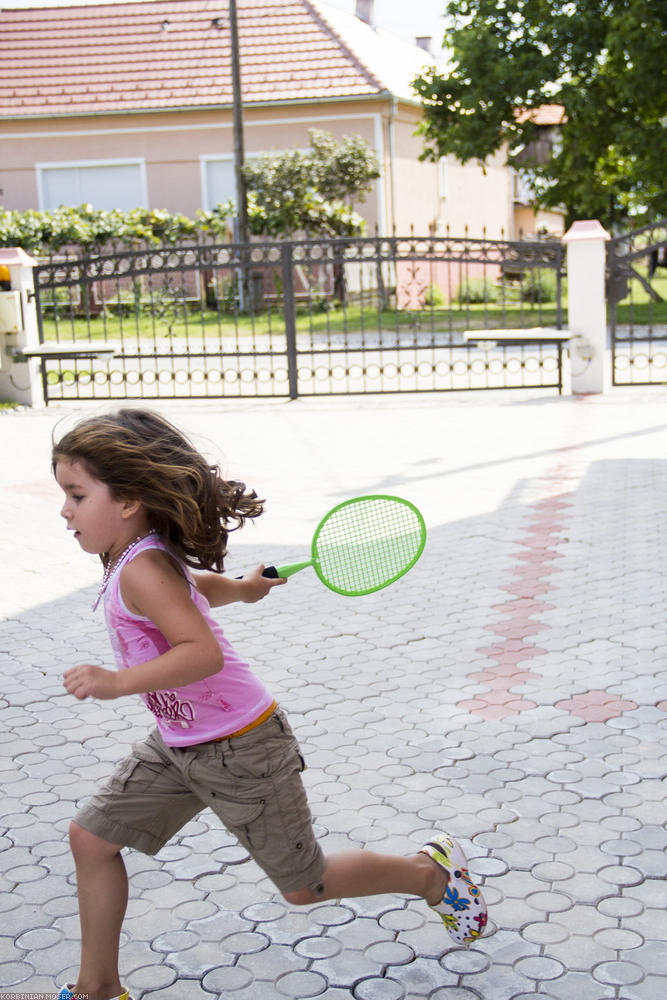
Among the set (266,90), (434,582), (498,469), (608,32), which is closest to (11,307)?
(498,469)

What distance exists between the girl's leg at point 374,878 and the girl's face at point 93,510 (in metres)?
0.84

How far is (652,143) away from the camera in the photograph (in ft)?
73.0

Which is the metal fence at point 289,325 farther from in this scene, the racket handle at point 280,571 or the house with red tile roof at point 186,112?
the racket handle at point 280,571

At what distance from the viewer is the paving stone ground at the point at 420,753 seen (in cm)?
276

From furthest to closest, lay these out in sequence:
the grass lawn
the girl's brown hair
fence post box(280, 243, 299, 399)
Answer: the grass lawn, fence post box(280, 243, 299, 399), the girl's brown hair

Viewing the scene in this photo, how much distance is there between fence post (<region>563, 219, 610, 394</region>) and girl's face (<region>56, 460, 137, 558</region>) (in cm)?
1171

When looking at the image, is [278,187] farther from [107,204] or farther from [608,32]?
[608,32]

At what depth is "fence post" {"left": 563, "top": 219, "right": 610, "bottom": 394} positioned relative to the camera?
13562 millimetres

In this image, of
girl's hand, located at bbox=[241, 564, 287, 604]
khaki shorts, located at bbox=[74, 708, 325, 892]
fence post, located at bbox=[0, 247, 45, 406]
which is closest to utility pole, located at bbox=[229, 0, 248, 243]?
fence post, located at bbox=[0, 247, 45, 406]

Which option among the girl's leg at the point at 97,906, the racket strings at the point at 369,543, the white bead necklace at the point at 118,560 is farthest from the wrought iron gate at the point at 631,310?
the girl's leg at the point at 97,906

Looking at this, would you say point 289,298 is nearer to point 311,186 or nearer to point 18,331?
point 18,331

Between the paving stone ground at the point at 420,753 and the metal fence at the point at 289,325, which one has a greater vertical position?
the metal fence at the point at 289,325

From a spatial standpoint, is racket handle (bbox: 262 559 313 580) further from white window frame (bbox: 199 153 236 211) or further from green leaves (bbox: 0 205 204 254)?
white window frame (bbox: 199 153 236 211)

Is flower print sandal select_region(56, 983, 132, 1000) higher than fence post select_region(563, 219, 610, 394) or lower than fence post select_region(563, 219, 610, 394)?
lower
